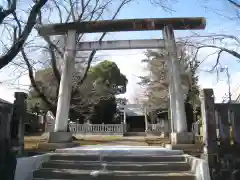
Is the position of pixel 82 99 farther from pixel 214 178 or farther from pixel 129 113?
pixel 214 178

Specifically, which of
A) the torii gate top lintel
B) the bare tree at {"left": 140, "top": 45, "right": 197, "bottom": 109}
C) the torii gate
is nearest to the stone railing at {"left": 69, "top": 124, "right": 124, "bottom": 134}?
the bare tree at {"left": 140, "top": 45, "right": 197, "bottom": 109}

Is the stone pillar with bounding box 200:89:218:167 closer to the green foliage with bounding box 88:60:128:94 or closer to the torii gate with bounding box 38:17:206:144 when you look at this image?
the torii gate with bounding box 38:17:206:144

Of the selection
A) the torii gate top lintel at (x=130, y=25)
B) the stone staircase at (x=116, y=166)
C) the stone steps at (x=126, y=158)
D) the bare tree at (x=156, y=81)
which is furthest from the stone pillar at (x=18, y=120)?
the bare tree at (x=156, y=81)

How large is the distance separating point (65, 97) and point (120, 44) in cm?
334

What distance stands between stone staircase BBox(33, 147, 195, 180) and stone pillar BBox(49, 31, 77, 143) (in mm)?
A: 2518

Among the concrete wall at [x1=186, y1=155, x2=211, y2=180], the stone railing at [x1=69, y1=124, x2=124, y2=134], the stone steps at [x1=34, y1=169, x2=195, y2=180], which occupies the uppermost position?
the stone railing at [x1=69, y1=124, x2=124, y2=134]

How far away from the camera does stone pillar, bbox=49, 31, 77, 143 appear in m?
12.5

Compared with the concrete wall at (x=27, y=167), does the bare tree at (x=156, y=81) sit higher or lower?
higher

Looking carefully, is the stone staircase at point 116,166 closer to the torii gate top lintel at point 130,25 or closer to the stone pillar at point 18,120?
the stone pillar at point 18,120

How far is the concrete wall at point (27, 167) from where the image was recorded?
8508mm

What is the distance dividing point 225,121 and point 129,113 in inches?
1299

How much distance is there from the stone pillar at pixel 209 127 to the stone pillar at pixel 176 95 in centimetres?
232

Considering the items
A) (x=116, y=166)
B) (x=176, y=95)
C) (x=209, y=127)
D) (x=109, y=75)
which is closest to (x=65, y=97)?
(x=176, y=95)

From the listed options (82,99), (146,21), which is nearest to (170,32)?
(146,21)
